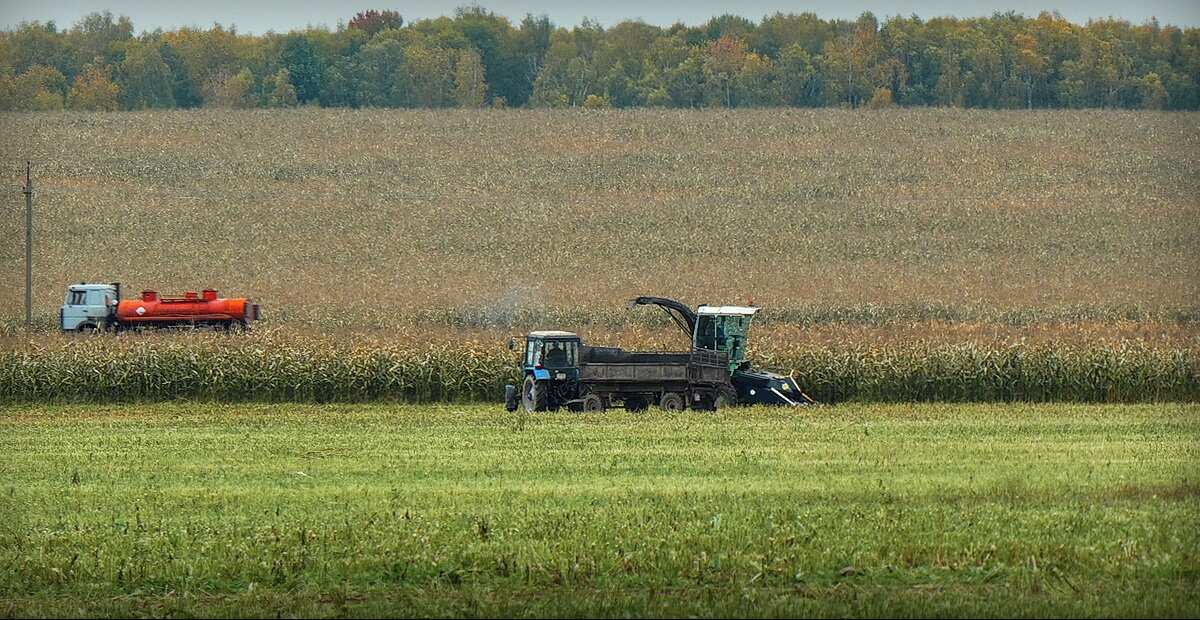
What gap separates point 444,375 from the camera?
2995 cm

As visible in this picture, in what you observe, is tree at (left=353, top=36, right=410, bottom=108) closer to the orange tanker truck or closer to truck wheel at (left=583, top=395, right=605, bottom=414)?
the orange tanker truck

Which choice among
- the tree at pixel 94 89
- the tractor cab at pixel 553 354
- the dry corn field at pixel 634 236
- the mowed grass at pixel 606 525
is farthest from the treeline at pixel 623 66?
the mowed grass at pixel 606 525

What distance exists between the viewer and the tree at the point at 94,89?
3231 inches

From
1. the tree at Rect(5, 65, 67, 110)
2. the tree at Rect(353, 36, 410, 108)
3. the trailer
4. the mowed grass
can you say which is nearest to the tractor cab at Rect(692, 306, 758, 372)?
the trailer

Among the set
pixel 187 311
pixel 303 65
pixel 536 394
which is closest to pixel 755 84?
pixel 303 65

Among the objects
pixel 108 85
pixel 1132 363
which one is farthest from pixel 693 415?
pixel 108 85

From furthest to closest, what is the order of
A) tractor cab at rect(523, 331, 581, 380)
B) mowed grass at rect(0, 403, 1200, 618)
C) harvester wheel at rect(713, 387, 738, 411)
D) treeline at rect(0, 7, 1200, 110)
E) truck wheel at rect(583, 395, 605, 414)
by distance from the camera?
1. treeline at rect(0, 7, 1200, 110)
2. harvester wheel at rect(713, 387, 738, 411)
3. tractor cab at rect(523, 331, 581, 380)
4. truck wheel at rect(583, 395, 605, 414)
5. mowed grass at rect(0, 403, 1200, 618)

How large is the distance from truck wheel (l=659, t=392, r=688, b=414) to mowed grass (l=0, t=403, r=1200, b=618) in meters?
4.66

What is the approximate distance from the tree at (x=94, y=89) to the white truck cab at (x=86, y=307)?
142 feet

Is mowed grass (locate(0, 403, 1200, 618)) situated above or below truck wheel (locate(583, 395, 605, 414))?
above

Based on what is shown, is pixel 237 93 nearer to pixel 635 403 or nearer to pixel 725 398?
pixel 635 403

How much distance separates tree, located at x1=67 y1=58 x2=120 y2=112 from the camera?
8206 cm

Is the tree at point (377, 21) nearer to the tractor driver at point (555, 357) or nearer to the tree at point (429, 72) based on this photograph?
the tree at point (429, 72)

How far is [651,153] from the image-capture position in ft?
268
